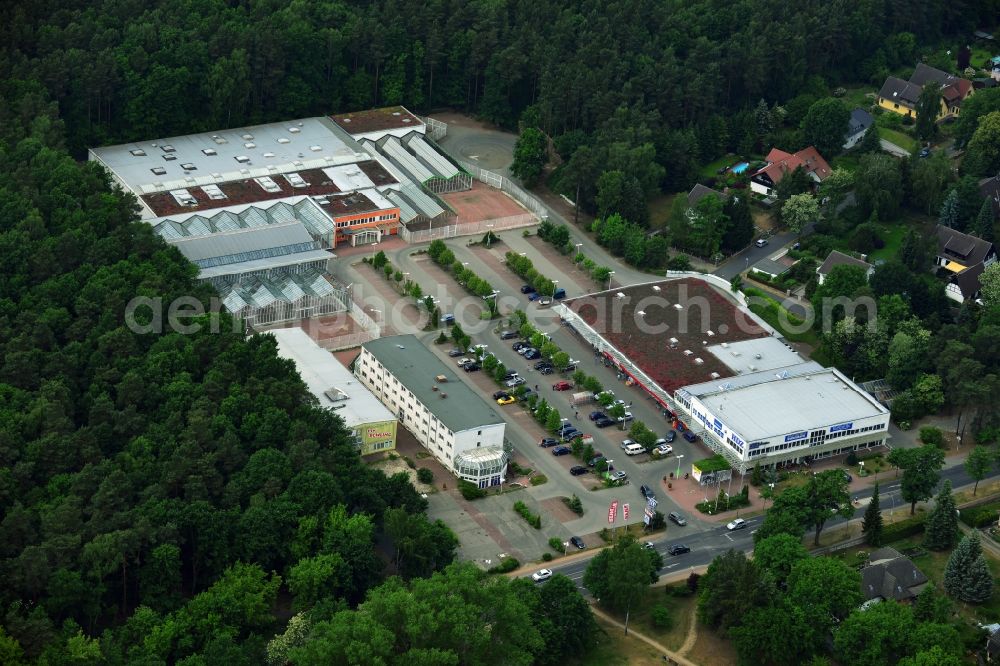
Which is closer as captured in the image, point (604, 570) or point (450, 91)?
point (604, 570)

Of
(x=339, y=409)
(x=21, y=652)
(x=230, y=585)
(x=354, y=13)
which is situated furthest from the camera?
(x=354, y=13)

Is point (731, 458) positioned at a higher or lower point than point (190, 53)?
lower

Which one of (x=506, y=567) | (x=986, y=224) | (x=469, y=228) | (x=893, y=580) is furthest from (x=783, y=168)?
(x=506, y=567)

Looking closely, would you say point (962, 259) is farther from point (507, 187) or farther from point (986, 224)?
point (507, 187)

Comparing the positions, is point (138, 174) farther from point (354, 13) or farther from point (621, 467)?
point (621, 467)

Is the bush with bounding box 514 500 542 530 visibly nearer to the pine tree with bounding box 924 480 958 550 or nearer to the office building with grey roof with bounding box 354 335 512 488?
the office building with grey roof with bounding box 354 335 512 488

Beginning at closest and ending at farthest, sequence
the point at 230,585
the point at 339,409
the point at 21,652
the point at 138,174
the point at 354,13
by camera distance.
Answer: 1. the point at 21,652
2. the point at 230,585
3. the point at 339,409
4. the point at 138,174
5. the point at 354,13

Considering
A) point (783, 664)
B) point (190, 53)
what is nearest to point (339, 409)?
point (783, 664)
